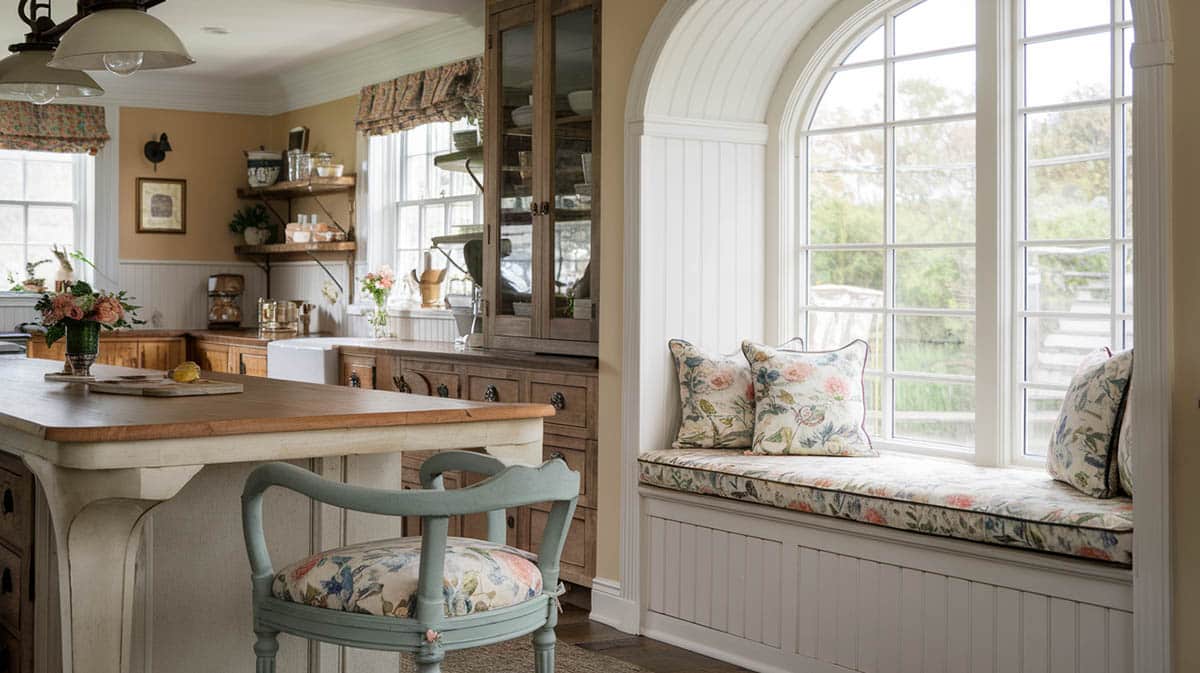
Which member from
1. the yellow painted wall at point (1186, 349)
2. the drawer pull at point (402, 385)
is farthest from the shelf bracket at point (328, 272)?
the yellow painted wall at point (1186, 349)

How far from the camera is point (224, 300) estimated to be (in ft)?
27.1

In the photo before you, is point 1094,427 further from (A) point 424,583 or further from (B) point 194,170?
(B) point 194,170

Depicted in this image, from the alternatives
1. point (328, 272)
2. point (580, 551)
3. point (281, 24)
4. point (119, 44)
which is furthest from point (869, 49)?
point (328, 272)

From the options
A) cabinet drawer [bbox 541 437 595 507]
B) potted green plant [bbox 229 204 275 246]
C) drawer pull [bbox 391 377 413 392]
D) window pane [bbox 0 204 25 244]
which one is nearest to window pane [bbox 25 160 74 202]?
window pane [bbox 0 204 25 244]

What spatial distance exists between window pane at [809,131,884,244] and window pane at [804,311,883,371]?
0.26m

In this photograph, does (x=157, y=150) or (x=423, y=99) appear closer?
(x=423, y=99)

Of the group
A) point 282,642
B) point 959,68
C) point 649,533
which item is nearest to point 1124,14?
point 959,68

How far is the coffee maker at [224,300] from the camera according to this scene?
27.0 feet

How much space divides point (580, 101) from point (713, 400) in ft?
4.11

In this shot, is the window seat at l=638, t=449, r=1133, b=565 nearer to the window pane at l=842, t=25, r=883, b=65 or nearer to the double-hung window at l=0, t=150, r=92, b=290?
the window pane at l=842, t=25, r=883, b=65

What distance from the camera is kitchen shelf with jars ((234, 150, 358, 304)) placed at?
7434 millimetres

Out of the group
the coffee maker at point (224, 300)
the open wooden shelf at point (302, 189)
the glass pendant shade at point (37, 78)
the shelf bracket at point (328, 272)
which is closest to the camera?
the glass pendant shade at point (37, 78)

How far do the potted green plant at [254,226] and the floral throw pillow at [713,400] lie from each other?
15.3ft

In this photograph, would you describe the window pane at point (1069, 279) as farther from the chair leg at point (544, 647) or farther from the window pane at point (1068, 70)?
the chair leg at point (544, 647)
